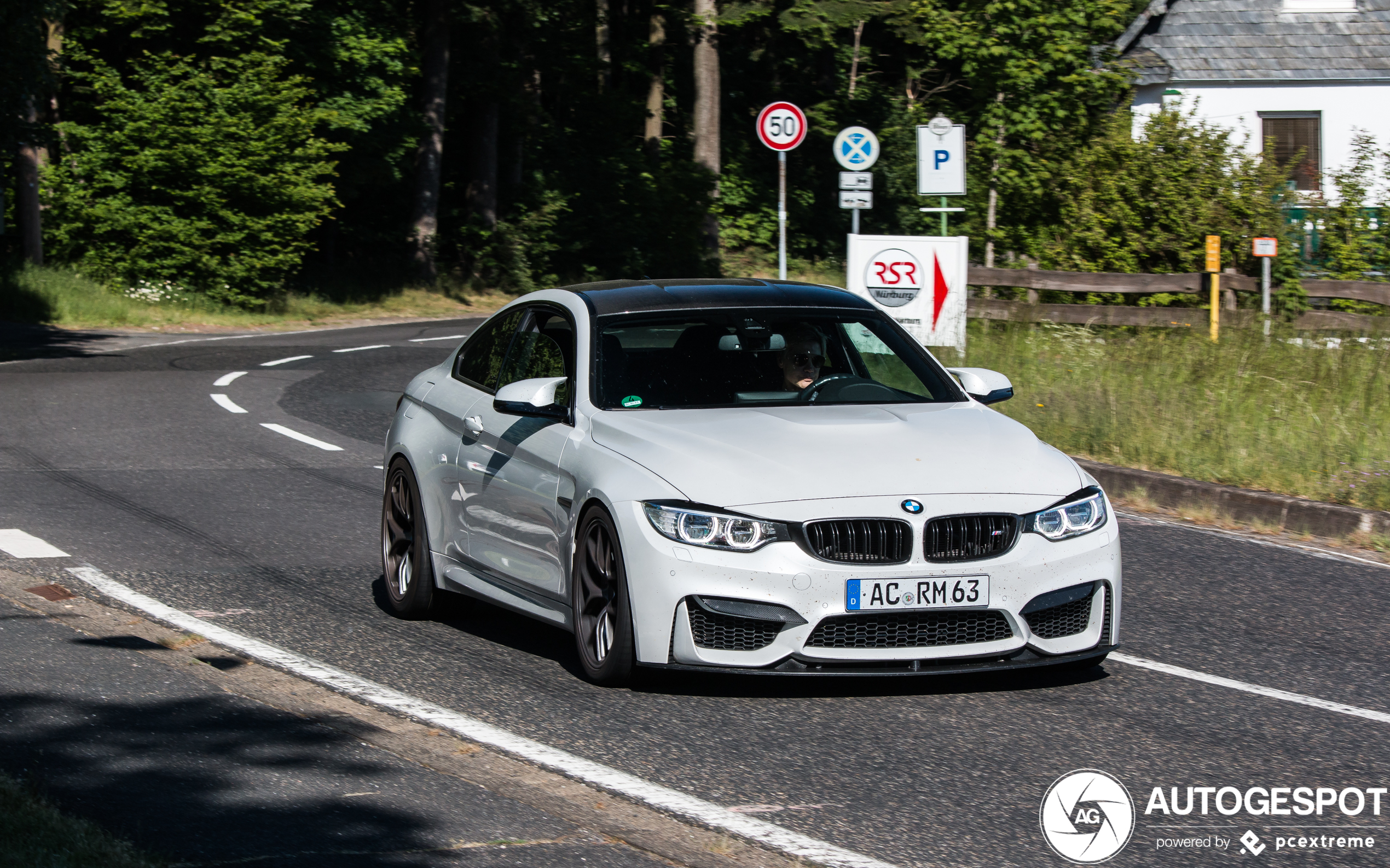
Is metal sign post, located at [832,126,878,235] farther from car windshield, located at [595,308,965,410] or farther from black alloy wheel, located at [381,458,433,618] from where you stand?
car windshield, located at [595,308,965,410]

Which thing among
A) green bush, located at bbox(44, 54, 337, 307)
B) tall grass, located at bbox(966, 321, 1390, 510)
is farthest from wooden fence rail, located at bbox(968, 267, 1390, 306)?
green bush, located at bbox(44, 54, 337, 307)

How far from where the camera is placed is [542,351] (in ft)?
24.1

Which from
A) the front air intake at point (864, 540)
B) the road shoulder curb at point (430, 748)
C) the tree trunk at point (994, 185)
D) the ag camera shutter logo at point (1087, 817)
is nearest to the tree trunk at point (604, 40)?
the tree trunk at point (994, 185)

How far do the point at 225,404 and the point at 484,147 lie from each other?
23617 mm

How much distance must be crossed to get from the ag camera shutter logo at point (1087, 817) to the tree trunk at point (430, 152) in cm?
3363

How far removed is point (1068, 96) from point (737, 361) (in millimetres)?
23888

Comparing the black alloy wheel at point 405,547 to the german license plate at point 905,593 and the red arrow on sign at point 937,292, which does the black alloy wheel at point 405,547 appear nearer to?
the german license plate at point 905,593

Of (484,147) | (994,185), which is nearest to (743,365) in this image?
(994,185)

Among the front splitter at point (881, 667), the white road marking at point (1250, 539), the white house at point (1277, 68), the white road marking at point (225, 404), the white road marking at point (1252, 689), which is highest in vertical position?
the white house at point (1277, 68)

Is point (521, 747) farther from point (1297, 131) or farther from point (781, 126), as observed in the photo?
point (1297, 131)

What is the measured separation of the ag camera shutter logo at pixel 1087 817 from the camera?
14.6 feet

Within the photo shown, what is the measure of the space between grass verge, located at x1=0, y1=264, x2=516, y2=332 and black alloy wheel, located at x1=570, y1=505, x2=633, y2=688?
921 inches

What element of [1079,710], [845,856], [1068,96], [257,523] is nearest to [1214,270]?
[1068,96]

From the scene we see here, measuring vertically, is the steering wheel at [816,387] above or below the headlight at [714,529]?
above
